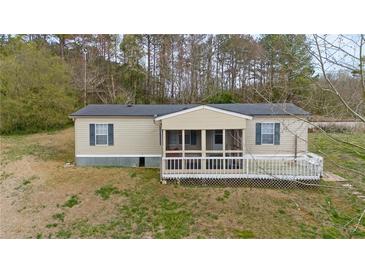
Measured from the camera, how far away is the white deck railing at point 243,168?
794 cm

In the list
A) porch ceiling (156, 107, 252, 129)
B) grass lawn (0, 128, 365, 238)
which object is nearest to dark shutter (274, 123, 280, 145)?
porch ceiling (156, 107, 252, 129)

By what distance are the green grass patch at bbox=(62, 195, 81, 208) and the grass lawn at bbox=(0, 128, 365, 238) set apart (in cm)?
3

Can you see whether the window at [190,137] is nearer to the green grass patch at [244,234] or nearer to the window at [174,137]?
the window at [174,137]

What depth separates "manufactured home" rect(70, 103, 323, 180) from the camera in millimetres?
8281

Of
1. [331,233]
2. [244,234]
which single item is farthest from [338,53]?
[331,233]

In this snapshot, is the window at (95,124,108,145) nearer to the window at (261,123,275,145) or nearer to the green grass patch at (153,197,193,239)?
the green grass patch at (153,197,193,239)

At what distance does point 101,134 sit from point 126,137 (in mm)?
1000

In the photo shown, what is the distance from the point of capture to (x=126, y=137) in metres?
9.98

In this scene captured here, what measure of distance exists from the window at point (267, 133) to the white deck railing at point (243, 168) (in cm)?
126

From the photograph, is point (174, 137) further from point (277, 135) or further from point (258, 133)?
point (277, 135)

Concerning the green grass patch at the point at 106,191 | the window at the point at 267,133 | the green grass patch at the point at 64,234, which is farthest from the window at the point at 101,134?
the window at the point at 267,133

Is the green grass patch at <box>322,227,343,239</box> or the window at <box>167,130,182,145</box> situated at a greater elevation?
the window at <box>167,130,182,145</box>
